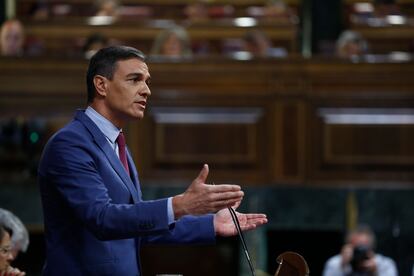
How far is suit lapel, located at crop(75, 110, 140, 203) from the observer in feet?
9.22

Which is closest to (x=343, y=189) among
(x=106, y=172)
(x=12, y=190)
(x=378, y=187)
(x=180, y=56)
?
(x=378, y=187)

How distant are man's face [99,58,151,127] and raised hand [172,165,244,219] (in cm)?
37

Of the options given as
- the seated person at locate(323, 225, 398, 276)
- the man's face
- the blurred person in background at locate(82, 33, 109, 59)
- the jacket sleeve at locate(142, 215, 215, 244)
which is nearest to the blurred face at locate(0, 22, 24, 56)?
the blurred person in background at locate(82, 33, 109, 59)

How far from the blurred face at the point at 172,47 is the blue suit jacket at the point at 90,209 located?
5141 millimetres

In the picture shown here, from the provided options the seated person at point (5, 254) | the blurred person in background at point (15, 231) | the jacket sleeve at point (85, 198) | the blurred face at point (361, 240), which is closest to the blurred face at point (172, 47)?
the blurred face at point (361, 240)

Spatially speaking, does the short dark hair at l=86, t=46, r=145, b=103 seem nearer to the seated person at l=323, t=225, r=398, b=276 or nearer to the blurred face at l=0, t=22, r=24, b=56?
the seated person at l=323, t=225, r=398, b=276

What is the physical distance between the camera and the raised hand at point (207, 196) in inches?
98.2

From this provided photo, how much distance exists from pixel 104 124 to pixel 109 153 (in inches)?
3.6

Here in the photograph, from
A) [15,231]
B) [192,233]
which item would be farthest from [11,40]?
[192,233]

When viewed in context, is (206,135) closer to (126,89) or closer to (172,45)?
(172,45)

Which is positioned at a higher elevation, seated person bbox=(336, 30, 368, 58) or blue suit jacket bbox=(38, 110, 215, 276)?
blue suit jacket bbox=(38, 110, 215, 276)

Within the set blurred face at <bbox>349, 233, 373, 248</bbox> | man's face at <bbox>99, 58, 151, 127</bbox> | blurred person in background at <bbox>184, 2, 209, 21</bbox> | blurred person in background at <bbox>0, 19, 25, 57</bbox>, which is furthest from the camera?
blurred person in background at <bbox>184, 2, 209, 21</bbox>

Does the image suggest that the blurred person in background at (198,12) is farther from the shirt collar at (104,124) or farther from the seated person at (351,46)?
the shirt collar at (104,124)

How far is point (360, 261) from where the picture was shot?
6172mm
